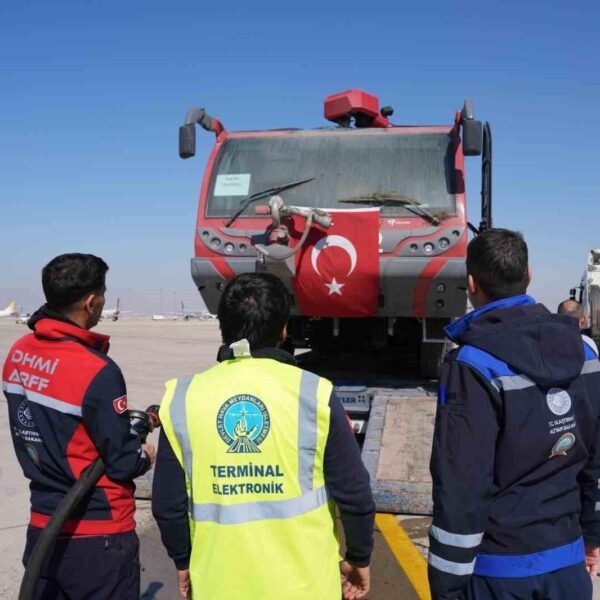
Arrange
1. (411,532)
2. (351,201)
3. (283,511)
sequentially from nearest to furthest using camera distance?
(283,511), (411,532), (351,201)

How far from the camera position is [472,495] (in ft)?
6.29

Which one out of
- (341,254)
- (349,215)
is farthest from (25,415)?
(349,215)

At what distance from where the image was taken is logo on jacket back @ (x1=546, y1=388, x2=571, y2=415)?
2010 mm

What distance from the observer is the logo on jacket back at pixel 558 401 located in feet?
6.59

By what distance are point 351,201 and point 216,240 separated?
4.28 feet

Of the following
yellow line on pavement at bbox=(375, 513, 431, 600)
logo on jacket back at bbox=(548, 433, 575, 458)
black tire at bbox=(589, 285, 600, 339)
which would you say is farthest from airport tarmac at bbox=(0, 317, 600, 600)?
black tire at bbox=(589, 285, 600, 339)

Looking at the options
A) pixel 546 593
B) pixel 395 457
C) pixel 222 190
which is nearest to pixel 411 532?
pixel 395 457

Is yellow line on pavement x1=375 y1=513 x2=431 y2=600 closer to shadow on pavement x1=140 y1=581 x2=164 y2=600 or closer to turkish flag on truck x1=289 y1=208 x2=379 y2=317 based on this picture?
shadow on pavement x1=140 y1=581 x2=164 y2=600

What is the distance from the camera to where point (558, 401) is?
6.64 feet

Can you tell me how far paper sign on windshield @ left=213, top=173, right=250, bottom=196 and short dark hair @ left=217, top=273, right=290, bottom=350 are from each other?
414 centimetres

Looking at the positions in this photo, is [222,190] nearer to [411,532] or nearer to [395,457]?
[395,457]

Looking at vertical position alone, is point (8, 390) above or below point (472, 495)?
above

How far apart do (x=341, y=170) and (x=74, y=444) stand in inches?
171

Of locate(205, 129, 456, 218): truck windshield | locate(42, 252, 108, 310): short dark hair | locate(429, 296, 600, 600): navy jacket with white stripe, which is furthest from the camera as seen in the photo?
locate(205, 129, 456, 218): truck windshield
